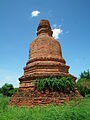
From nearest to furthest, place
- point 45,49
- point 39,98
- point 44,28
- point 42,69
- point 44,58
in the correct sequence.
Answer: point 39,98, point 42,69, point 44,58, point 45,49, point 44,28

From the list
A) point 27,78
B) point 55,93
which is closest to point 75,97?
point 55,93

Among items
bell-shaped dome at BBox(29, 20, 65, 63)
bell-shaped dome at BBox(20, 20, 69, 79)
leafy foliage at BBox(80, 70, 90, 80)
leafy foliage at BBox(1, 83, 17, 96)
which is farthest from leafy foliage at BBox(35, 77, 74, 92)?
leafy foliage at BBox(80, 70, 90, 80)

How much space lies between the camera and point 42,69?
35.3ft

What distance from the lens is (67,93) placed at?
958cm

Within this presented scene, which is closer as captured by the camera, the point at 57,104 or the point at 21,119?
the point at 21,119

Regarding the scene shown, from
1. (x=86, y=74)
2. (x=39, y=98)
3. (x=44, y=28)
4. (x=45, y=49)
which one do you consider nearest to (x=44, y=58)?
(x=45, y=49)

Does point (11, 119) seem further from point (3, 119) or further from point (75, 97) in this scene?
point (75, 97)

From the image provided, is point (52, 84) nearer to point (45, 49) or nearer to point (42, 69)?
point (42, 69)

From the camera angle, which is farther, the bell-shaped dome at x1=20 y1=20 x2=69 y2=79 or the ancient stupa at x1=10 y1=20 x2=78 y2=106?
the bell-shaped dome at x1=20 y1=20 x2=69 y2=79

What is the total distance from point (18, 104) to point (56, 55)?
494 cm

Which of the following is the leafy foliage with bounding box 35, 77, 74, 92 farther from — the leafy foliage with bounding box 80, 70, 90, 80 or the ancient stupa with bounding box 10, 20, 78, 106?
the leafy foliage with bounding box 80, 70, 90, 80

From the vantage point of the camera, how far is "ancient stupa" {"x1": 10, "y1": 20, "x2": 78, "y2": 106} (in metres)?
8.95

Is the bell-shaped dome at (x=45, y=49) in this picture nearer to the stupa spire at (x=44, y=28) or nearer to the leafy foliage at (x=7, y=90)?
the stupa spire at (x=44, y=28)

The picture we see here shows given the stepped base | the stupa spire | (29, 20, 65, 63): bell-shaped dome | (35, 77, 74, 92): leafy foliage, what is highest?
the stupa spire
